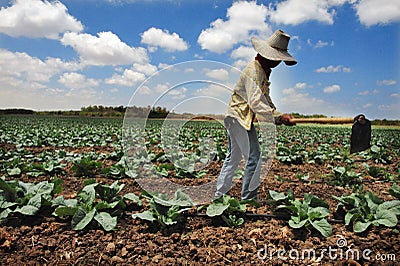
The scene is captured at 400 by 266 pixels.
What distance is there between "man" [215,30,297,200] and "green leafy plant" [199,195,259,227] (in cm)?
56

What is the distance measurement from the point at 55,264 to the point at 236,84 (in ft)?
7.93

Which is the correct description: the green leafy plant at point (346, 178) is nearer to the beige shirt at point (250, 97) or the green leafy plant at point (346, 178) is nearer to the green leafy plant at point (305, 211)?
the green leafy plant at point (305, 211)

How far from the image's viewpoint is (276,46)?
3760 mm

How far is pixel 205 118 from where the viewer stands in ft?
14.4

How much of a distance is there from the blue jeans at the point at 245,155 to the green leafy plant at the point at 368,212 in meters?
0.94

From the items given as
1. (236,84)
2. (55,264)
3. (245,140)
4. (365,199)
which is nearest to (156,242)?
(55,264)

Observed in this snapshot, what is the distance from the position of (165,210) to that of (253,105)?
135cm

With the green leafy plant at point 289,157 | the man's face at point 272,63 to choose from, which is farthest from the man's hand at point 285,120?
the green leafy plant at point 289,157

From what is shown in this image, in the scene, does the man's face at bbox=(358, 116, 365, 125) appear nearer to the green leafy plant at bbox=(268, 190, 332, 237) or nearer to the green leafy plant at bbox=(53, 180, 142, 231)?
the green leafy plant at bbox=(268, 190, 332, 237)

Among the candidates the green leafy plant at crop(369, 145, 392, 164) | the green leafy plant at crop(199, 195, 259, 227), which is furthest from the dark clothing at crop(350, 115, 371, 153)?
the green leafy plant at crop(369, 145, 392, 164)

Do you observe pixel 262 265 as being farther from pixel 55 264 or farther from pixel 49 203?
pixel 49 203

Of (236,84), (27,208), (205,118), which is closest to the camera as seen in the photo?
(27,208)

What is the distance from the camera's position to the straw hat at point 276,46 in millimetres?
3658

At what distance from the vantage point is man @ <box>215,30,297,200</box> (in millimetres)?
3615
